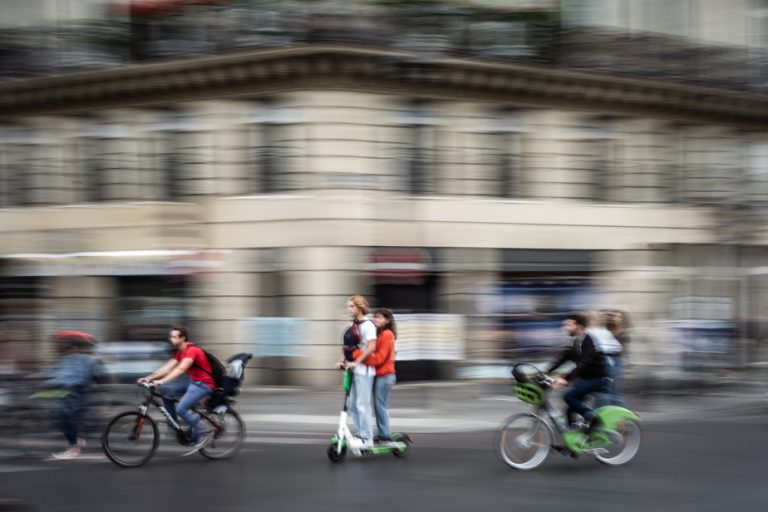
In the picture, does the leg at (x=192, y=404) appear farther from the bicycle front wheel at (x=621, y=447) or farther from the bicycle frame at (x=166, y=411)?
the bicycle front wheel at (x=621, y=447)

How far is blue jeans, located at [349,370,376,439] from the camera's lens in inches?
423

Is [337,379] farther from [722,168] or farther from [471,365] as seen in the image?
[722,168]

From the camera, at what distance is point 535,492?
8.82m

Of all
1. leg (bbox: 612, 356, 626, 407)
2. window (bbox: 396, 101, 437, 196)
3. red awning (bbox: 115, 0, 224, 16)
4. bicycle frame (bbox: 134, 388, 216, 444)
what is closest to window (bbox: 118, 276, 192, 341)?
window (bbox: 396, 101, 437, 196)

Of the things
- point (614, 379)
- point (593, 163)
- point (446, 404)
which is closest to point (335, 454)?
point (614, 379)

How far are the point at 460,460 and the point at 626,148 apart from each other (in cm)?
1279

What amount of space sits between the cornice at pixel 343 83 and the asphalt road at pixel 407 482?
887 cm

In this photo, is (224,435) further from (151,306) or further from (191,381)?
(151,306)

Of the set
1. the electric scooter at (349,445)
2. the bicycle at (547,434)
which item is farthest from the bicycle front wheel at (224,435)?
the bicycle at (547,434)

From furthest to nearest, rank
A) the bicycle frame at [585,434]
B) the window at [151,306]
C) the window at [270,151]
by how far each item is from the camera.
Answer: the window at [151,306], the window at [270,151], the bicycle frame at [585,434]

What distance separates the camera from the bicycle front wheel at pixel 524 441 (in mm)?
9922

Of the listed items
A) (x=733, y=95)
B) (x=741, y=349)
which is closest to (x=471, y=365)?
(x=741, y=349)

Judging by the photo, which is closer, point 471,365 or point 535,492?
point 535,492

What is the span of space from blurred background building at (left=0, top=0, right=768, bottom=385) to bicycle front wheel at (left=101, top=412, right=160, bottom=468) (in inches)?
298
